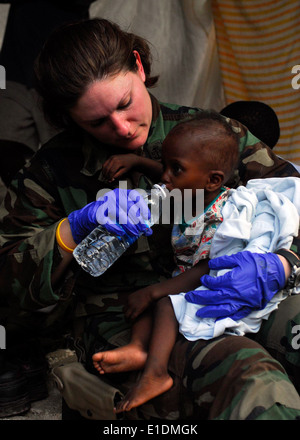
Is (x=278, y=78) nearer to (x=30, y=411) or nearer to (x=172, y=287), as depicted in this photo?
(x=172, y=287)

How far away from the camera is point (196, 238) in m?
1.93

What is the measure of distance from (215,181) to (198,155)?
0.10 metres

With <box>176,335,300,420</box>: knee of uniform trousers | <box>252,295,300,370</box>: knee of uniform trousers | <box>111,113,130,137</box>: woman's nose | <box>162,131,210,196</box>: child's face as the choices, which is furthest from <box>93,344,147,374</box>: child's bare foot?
<box>111,113,130,137</box>: woman's nose

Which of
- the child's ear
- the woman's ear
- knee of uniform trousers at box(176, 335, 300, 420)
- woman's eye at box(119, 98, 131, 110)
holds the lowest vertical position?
knee of uniform trousers at box(176, 335, 300, 420)

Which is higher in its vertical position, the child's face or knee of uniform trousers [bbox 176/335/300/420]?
the child's face

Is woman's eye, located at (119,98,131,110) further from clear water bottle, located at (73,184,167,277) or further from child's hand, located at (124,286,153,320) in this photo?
child's hand, located at (124,286,153,320)

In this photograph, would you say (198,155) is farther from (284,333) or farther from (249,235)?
(284,333)

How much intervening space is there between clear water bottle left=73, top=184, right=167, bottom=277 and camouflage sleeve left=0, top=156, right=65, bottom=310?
85 millimetres

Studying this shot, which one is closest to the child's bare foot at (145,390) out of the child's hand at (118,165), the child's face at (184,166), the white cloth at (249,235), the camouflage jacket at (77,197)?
the white cloth at (249,235)

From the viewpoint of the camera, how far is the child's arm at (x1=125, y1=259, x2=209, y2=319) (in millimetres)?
1863

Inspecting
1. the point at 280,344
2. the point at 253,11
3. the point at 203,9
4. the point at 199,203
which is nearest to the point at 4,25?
the point at 203,9

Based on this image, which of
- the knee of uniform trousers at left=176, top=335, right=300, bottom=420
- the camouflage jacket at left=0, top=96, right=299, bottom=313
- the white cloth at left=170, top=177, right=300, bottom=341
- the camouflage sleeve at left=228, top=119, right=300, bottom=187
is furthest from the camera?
the camouflage sleeve at left=228, top=119, right=300, bottom=187

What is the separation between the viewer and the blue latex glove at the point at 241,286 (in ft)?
5.54

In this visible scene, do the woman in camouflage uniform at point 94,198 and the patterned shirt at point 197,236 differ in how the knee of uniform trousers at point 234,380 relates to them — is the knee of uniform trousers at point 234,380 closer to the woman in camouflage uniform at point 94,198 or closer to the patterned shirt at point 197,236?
the woman in camouflage uniform at point 94,198
